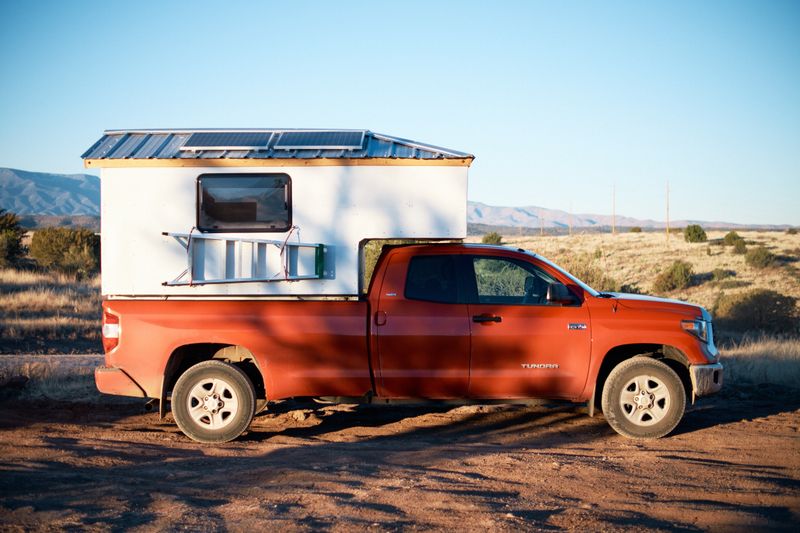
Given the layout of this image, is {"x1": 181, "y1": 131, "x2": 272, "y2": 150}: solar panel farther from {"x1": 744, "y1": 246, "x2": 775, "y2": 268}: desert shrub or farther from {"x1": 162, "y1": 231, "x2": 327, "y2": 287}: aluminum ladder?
{"x1": 744, "y1": 246, "x2": 775, "y2": 268}: desert shrub

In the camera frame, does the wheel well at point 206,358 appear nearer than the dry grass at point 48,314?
Yes

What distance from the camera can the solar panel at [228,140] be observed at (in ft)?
25.5

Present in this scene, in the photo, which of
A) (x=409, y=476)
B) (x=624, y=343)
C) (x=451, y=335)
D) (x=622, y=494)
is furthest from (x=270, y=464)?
(x=624, y=343)

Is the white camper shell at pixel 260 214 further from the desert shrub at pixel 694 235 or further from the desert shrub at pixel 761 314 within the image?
the desert shrub at pixel 694 235

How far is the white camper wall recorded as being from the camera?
763cm

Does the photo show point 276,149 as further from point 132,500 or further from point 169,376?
point 132,500

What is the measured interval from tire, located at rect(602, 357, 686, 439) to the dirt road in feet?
0.62

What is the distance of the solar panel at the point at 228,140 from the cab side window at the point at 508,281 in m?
2.53

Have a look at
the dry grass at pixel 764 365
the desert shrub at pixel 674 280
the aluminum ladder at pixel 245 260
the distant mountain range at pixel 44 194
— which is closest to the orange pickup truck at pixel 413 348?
the aluminum ladder at pixel 245 260

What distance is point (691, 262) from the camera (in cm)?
3597

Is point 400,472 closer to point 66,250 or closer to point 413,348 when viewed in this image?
point 413,348

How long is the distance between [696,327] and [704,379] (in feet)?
1.63

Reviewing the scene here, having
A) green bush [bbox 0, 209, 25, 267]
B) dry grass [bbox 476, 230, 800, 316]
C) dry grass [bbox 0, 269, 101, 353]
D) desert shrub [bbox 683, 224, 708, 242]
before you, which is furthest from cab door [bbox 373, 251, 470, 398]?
desert shrub [bbox 683, 224, 708, 242]

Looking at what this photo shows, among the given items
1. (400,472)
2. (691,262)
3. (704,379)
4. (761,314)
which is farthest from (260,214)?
(691,262)
